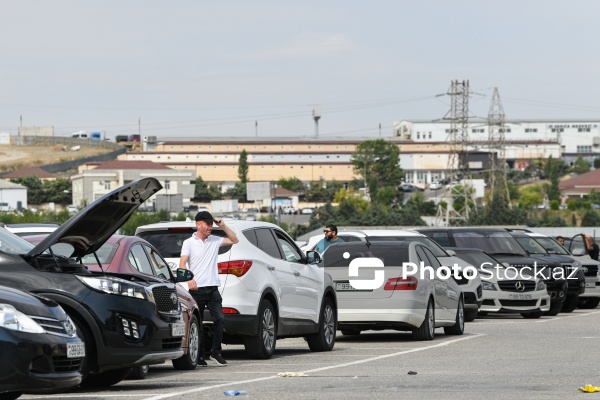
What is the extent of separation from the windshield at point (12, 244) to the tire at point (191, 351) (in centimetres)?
289

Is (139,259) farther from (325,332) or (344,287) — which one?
(344,287)

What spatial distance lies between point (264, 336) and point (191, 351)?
5.70ft

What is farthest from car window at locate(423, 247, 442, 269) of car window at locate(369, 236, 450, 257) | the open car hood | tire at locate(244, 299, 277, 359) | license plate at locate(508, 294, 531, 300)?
the open car hood

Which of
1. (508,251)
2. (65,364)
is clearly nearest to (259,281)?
(65,364)

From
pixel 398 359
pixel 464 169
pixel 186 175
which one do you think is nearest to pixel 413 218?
pixel 464 169

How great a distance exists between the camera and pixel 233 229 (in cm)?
1662

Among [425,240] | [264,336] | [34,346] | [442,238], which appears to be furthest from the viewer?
[442,238]

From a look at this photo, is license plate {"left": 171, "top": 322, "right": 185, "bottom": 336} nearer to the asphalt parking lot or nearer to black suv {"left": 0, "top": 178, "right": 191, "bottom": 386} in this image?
black suv {"left": 0, "top": 178, "right": 191, "bottom": 386}

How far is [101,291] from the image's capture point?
1234 centimetres

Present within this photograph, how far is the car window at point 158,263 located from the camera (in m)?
15.1

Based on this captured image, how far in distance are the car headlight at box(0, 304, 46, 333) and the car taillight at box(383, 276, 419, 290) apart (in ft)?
37.6

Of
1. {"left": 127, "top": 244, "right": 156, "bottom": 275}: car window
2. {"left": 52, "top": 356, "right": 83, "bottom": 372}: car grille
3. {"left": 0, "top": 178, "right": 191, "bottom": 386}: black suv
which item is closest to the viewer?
{"left": 52, "top": 356, "right": 83, "bottom": 372}: car grille

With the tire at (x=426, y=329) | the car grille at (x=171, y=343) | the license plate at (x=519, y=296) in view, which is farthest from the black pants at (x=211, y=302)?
the license plate at (x=519, y=296)

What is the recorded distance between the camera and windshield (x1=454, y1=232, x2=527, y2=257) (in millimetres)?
31620
